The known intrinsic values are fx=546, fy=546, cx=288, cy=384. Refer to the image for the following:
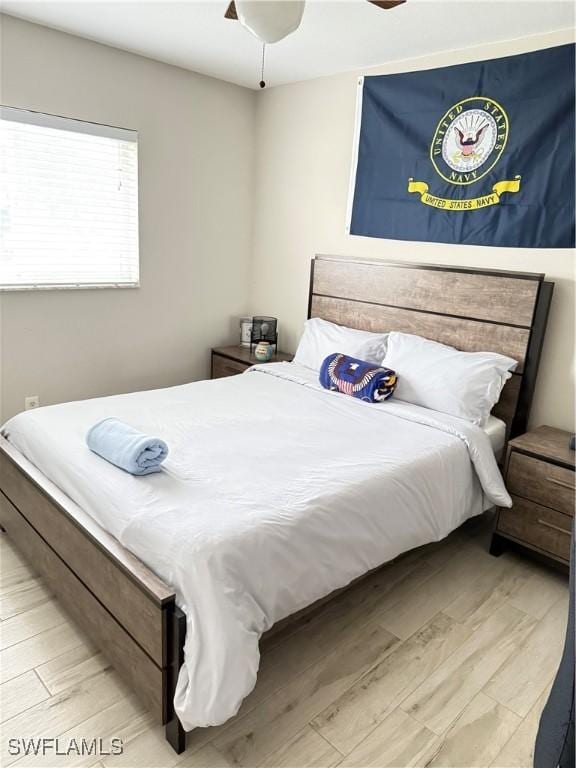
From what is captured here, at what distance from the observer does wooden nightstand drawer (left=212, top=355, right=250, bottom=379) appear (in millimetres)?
3811

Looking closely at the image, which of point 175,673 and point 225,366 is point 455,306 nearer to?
point 225,366

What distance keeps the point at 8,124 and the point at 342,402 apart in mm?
2311

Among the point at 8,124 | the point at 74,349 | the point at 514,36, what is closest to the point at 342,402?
the point at 74,349

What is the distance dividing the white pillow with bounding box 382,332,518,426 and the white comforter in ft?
0.29

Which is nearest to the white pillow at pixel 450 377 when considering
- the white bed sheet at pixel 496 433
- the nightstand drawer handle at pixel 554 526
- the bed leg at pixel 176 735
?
the white bed sheet at pixel 496 433

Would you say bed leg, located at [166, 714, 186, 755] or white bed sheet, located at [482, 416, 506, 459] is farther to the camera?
white bed sheet, located at [482, 416, 506, 459]

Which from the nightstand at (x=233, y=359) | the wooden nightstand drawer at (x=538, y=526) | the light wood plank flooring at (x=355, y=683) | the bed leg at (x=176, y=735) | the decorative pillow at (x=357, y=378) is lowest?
the light wood plank flooring at (x=355, y=683)

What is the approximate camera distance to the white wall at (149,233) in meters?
3.04

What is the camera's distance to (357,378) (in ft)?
9.41

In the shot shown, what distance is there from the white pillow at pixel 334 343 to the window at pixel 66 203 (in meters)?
1.20

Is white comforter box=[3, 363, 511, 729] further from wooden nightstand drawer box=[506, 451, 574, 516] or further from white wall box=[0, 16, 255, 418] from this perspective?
white wall box=[0, 16, 255, 418]

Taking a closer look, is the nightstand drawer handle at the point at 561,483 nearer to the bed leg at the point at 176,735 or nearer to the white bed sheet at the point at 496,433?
the white bed sheet at the point at 496,433

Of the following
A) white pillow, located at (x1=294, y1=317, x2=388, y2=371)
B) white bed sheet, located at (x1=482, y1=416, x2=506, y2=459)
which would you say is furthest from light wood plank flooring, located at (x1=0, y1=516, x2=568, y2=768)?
white pillow, located at (x1=294, y1=317, x2=388, y2=371)

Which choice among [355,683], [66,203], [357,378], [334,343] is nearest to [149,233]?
[66,203]
